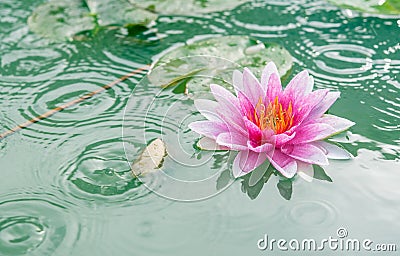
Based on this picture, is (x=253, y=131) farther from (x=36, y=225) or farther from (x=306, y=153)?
(x=36, y=225)

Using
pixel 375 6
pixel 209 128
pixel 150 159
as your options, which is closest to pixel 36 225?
pixel 150 159

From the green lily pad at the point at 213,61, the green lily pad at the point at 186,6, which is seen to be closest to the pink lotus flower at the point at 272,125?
the green lily pad at the point at 213,61

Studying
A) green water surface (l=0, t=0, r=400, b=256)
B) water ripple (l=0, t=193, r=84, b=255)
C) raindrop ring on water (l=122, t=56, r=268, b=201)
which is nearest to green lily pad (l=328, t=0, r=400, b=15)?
green water surface (l=0, t=0, r=400, b=256)

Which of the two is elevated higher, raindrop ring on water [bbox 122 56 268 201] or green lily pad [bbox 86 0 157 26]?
green lily pad [bbox 86 0 157 26]

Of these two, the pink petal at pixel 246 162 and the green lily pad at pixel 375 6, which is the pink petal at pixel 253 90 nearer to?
the pink petal at pixel 246 162

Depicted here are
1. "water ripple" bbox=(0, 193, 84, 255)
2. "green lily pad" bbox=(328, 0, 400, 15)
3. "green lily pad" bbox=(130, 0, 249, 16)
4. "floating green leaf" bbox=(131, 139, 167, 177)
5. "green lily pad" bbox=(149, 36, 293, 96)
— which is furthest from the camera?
"green lily pad" bbox=(130, 0, 249, 16)

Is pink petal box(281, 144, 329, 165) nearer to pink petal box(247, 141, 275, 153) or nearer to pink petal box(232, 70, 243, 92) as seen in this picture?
pink petal box(247, 141, 275, 153)
